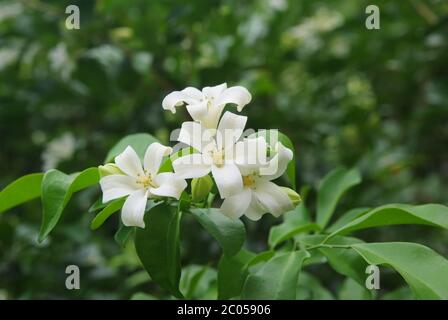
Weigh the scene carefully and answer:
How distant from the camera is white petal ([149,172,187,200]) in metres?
0.66

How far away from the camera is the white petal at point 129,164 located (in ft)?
2.32

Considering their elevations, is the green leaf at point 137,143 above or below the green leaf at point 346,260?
above

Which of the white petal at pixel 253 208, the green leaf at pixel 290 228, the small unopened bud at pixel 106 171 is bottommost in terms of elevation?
the green leaf at pixel 290 228

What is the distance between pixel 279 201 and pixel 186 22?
2.92 feet

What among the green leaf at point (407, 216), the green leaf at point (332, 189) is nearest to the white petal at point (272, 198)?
the green leaf at point (407, 216)

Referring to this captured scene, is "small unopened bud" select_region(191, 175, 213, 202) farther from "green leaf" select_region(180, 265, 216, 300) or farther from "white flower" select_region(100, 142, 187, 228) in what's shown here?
"green leaf" select_region(180, 265, 216, 300)

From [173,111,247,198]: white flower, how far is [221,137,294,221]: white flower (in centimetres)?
2

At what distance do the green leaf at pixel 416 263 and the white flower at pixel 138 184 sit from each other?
9.3 inches

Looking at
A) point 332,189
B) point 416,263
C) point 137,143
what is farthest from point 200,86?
point 416,263

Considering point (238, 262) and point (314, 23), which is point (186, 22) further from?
point (238, 262)

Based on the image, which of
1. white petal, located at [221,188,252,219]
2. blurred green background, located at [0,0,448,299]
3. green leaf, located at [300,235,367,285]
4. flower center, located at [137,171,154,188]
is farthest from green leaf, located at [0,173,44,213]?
blurred green background, located at [0,0,448,299]

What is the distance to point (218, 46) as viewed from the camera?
5.25 feet

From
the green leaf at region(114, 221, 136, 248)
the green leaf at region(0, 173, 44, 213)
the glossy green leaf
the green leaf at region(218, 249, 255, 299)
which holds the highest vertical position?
the green leaf at region(0, 173, 44, 213)

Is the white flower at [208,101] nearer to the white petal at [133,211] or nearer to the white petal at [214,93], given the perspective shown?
the white petal at [214,93]
